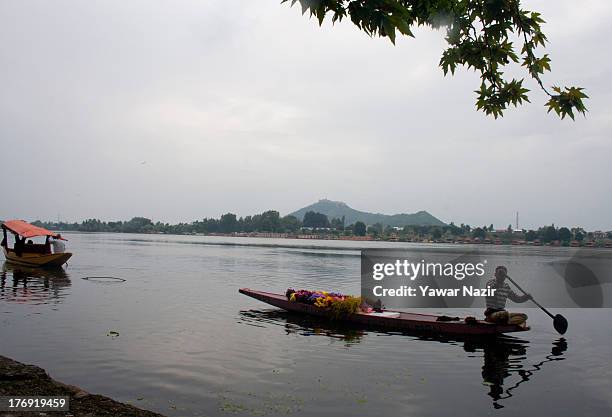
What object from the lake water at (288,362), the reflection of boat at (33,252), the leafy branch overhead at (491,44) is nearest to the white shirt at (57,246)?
the reflection of boat at (33,252)

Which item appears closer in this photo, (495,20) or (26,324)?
(495,20)

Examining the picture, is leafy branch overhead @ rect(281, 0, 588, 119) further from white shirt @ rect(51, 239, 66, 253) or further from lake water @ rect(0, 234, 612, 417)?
white shirt @ rect(51, 239, 66, 253)

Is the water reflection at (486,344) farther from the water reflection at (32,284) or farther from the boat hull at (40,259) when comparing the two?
the boat hull at (40,259)

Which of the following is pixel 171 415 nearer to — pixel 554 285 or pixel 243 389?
pixel 243 389

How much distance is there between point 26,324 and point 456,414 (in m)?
18.0

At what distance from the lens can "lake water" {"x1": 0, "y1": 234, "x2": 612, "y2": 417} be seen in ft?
40.6

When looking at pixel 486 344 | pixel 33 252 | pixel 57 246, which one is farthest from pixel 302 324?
pixel 33 252

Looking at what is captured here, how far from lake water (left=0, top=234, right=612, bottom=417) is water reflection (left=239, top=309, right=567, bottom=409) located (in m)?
0.07

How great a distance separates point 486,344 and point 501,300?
6.02ft

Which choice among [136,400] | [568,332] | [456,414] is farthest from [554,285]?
[136,400]

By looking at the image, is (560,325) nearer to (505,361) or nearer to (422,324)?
(505,361)

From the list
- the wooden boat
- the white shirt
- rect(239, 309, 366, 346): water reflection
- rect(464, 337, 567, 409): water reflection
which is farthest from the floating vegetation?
rect(464, 337, 567, 409): water reflection

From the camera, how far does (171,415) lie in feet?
35.6

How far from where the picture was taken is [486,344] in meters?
19.3
